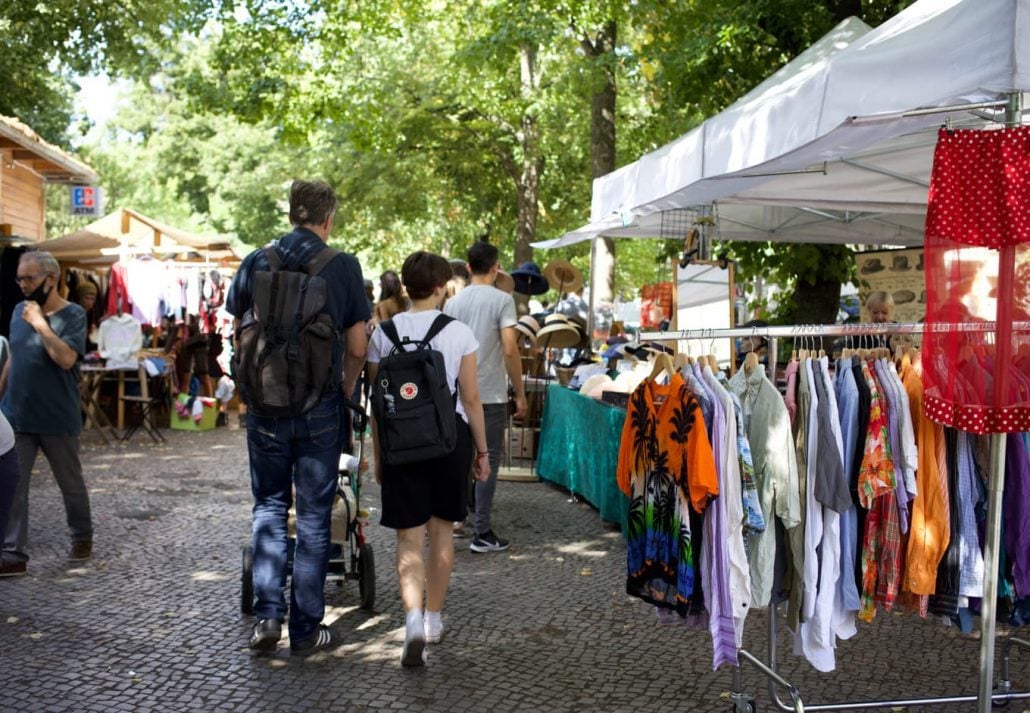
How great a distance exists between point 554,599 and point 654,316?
5.74m

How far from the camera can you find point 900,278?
32.2 ft

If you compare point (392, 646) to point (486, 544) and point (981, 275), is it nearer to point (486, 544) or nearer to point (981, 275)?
point (486, 544)

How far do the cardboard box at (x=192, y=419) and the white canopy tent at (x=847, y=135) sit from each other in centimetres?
657

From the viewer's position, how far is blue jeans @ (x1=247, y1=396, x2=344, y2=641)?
4957 millimetres

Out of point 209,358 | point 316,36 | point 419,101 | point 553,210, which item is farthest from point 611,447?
point 553,210

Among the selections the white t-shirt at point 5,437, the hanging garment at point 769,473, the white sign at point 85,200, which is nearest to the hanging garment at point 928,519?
the hanging garment at point 769,473

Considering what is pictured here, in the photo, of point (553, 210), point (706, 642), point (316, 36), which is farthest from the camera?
point (553, 210)

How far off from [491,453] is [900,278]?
4.57 metres

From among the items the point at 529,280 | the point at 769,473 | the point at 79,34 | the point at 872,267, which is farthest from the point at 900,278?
the point at 79,34

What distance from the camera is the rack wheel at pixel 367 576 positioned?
5758mm

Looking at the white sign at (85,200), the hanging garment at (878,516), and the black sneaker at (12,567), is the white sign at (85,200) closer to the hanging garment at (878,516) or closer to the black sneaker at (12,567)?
the black sneaker at (12,567)

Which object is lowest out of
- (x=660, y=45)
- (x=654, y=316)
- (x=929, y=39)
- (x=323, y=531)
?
(x=323, y=531)

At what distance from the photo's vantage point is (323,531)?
16.6 feet

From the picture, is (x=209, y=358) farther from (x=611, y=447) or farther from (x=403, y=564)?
(x=403, y=564)
